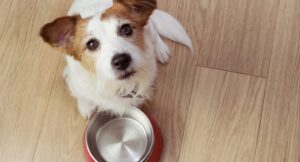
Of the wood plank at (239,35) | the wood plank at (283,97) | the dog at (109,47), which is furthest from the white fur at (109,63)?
the wood plank at (283,97)

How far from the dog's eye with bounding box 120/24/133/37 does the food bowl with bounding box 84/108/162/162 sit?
1.19 ft

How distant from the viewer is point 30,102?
157 cm

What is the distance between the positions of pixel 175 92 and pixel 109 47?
477mm

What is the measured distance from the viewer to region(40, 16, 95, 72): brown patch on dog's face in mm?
1185

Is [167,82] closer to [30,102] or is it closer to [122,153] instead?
[122,153]

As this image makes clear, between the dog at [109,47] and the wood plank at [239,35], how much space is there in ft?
1.09

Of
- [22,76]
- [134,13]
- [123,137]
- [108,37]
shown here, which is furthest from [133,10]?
[22,76]

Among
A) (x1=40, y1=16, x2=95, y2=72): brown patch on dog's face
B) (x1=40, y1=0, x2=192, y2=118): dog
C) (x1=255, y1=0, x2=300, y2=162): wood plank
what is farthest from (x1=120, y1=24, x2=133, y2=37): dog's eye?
(x1=255, y1=0, x2=300, y2=162): wood plank

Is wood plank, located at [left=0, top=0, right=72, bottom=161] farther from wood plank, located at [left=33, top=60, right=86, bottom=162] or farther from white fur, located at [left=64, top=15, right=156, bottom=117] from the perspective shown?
white fur, located at [left=64, top=15, right=156, bottom=117]

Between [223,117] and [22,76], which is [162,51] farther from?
[22,76]

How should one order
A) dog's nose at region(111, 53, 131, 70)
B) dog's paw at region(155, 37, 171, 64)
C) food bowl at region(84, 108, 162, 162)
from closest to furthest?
dog's nose at region(111, 53, 131, 70) → food bowl at region(84, 108, 162, 162) → dog's paw at region(155, 37, 171, 64)

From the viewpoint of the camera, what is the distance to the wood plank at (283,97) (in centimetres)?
147

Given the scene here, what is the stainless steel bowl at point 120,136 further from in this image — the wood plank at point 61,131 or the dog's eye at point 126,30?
the dog's eye at point 126,30

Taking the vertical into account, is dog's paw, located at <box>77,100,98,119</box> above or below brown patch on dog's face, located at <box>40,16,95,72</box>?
below
